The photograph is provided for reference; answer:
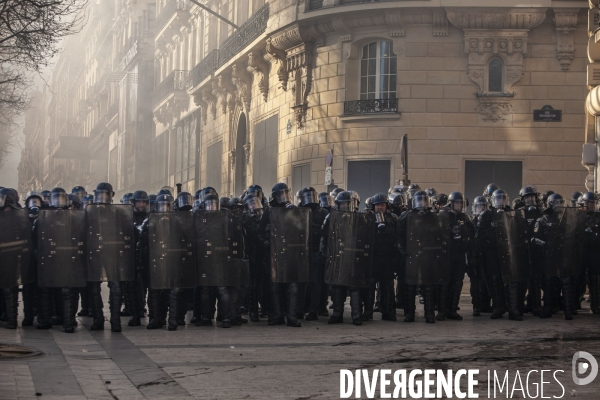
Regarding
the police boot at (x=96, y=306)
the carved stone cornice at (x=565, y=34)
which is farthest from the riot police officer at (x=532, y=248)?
the carved stone cornice at (x=565, y=34)

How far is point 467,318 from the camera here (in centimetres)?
1458

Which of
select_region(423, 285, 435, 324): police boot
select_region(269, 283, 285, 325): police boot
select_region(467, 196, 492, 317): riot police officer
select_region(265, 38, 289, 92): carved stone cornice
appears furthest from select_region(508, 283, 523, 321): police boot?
select_region(265, 38, 289, 92): carved stone cornice

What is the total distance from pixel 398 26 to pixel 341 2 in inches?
62.6

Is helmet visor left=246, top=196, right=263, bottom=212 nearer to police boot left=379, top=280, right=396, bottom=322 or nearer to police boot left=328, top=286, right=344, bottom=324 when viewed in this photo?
police boot left=328, top=286, right=344, bottom=324

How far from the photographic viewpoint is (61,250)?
12430mm

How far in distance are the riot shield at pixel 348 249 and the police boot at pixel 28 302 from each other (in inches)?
143

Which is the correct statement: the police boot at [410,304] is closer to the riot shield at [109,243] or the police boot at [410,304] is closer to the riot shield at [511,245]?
the riot shield at [511,245]

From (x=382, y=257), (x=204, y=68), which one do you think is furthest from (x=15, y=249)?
(x=204, y=68)

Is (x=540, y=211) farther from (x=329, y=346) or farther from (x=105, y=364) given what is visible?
(x=105, y=364)

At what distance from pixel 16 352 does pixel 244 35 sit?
924 inches

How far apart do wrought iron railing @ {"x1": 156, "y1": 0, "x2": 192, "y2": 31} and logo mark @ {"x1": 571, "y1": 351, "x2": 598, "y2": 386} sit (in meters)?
36.0

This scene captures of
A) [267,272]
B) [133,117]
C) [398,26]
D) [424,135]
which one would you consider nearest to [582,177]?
[424,135]

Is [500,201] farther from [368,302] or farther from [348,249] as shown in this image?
[348,249]

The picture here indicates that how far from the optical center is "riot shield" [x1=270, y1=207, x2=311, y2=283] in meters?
13.3
